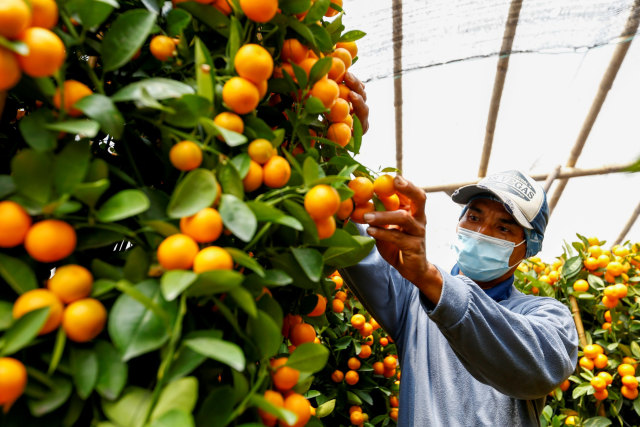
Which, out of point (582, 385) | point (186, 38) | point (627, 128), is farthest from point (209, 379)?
point (627, 128)

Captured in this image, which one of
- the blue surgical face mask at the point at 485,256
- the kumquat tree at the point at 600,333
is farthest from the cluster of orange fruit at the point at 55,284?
the kumquat tree at the point at 600,333

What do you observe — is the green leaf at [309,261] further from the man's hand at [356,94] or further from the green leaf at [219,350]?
the man's hand at [356,94]

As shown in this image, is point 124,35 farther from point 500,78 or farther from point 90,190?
point 500,78

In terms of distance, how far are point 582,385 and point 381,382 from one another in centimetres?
79

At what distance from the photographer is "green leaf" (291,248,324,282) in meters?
0.45

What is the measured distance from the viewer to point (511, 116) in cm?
448

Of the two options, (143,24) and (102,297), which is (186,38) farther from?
(102,297)

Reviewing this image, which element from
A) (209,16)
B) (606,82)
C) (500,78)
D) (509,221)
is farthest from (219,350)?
(606,82)

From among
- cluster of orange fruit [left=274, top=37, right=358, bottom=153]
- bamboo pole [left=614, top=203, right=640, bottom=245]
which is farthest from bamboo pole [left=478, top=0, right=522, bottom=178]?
cluster of orange fruit [left=274, top=37, right=358, bottom=153]

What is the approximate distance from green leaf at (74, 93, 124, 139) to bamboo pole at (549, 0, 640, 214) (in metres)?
3.19

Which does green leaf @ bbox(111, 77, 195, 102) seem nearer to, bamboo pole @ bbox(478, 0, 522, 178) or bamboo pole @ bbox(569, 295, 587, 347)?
bamboo pole @ bbox(569, 295, 587, 347)

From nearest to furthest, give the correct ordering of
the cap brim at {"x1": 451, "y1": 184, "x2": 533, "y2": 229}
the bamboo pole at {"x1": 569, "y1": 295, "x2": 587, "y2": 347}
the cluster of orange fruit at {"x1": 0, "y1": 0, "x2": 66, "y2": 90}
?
the cluster of orange fruit at {"x1": 0, "y1": 0, "x2": 66, "y2": 90} < the cap brim at {"x1": 451, "y1": 184, "x2": 533, "y2": 229} < the bamboo pole at {"x1": 569, "y1": 295, "x2": 587, "y2": 347}

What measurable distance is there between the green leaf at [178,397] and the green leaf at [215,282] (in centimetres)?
7

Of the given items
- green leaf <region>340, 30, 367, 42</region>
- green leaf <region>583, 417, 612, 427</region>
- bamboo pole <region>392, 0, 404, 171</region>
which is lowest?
green leaf <region>583, 417, 612, 427</region>
